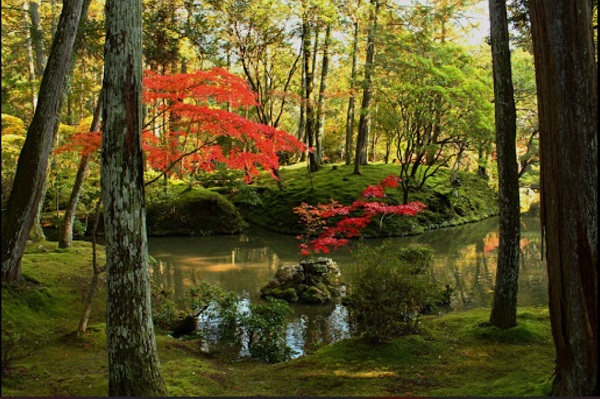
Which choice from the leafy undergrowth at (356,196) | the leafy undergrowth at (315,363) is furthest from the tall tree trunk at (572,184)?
the leafy undergrowth at (356,196)

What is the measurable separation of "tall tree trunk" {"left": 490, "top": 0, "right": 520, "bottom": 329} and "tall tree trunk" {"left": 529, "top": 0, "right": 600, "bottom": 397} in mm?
2799

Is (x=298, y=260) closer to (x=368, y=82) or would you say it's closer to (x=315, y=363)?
(x=368, y=82)

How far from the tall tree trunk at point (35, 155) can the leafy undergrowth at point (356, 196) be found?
11624 millimetres

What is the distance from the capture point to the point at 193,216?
17.8 m

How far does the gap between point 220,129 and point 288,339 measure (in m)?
3.48

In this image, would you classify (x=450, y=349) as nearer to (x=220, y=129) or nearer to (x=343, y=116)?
(x=220, y=129)

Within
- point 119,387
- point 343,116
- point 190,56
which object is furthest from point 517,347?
point 343,116

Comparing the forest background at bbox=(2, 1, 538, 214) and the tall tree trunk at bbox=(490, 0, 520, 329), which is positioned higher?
the forest background at bbox=(2, 1, 538, 214)

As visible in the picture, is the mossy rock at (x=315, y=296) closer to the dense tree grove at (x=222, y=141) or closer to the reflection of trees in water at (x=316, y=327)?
the reflection of trees in water at (x=316, y=327)

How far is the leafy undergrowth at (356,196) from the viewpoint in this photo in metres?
17.5

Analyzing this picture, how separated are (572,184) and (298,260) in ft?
34.4

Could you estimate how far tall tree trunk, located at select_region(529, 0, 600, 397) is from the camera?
317cm

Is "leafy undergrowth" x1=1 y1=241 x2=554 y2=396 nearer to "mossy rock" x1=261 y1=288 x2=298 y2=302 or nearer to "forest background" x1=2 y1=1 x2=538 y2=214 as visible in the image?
"mossy rock" x1=261 y1=288 x2=298 y2=302

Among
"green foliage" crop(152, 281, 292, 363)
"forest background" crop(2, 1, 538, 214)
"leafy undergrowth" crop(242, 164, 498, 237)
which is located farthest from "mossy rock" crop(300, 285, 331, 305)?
"leafy undergrowth" crop(242, 164, 498, 237)
